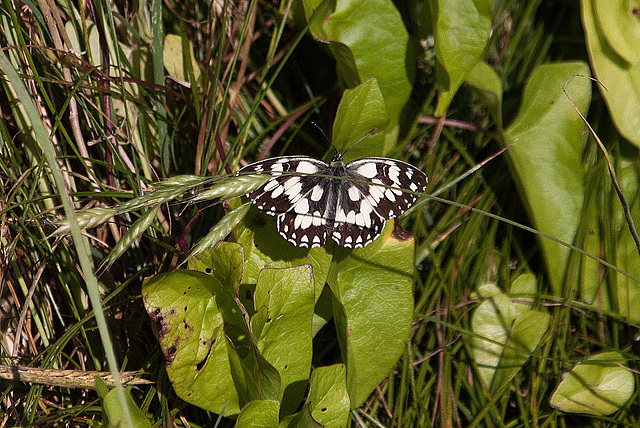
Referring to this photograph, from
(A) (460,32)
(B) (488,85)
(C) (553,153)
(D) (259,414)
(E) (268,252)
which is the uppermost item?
(A) (460,32)

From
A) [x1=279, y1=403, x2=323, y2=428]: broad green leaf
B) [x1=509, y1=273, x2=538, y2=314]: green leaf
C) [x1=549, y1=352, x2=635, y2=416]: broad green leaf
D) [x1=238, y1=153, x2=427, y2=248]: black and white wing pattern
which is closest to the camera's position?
[x1=279, y1=403, x2=323, y2=428]: broad green leaf

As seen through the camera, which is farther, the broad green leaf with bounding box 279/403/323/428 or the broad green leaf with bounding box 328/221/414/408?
the broad green leaf with bounding box 328/221/414/408

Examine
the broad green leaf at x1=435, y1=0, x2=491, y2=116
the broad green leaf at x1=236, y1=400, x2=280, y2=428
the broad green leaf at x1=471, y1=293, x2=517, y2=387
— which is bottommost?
the broad green leaf at x1=471, y1=293, x2=517, y2=387

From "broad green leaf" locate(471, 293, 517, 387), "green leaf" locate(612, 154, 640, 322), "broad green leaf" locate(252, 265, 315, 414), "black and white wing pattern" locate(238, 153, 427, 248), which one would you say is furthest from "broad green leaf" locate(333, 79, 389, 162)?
"green leaf" locate(612, 154, 640, 322)

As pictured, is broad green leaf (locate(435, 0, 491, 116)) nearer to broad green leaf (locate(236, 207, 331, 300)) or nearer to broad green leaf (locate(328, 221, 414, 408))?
broad green leaf (locate(328, 221, 414, 408))

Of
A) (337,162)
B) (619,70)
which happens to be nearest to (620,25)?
(619,70)

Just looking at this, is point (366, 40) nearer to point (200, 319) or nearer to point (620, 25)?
point (620, 25)

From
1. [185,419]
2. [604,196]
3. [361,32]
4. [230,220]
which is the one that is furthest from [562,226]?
[185,419]

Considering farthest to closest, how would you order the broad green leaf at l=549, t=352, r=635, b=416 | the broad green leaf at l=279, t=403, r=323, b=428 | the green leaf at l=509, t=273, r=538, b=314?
the green leaf at l=509, t=273, r=538, b=314
the broad green leaf at l=549, t=352, r=635, b=416
the broad green leaf at l=279, t=403, r=323, b=428

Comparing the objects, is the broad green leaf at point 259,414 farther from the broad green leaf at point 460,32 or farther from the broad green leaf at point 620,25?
the broad green leaf at point 620,25
